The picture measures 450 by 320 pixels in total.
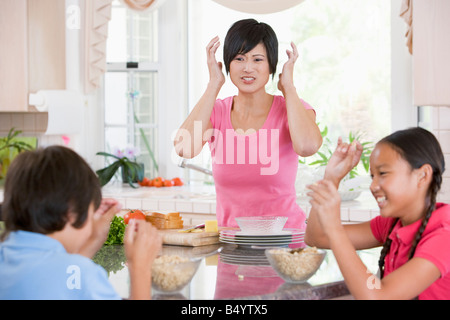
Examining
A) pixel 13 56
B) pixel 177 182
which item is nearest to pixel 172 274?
pixel 13 56

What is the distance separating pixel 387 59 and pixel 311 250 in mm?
2879

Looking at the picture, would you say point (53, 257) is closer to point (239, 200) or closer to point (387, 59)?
point (239, 200)

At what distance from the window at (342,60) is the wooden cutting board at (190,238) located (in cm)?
252

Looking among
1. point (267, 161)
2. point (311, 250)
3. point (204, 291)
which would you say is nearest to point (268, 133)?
point (267, 161)

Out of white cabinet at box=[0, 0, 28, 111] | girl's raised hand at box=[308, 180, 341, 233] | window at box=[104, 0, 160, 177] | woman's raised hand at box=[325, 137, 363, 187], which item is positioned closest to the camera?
girl's raised hand at box=[308, 180, 341, 233]

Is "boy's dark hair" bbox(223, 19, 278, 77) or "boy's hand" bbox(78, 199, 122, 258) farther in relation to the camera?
"boy's dark hair" bbox(223, 19, 278, 77)

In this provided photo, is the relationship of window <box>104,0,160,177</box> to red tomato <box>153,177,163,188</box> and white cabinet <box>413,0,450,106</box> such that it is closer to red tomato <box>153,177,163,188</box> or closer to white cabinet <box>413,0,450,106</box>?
red tomato <box>153,177,163,188</box>

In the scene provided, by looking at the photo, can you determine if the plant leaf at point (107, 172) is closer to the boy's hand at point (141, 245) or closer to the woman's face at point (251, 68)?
the woman's face at point (251, 68)

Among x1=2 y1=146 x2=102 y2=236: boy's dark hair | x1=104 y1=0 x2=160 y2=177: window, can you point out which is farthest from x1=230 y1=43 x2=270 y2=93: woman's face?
x1=104 y1=0 x2=160 y2=177: window

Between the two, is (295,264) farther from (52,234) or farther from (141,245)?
(52,234)

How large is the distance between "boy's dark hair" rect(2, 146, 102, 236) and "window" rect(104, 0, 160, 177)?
3306 mm

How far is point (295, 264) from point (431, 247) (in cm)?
32

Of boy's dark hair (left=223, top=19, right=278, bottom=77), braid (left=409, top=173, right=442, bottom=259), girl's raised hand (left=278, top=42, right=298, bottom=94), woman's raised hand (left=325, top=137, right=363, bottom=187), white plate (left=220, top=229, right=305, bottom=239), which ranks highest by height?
boy's dark hair (left=223, top=19, right=278, bottom=77)

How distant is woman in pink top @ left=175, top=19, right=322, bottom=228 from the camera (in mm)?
2281
